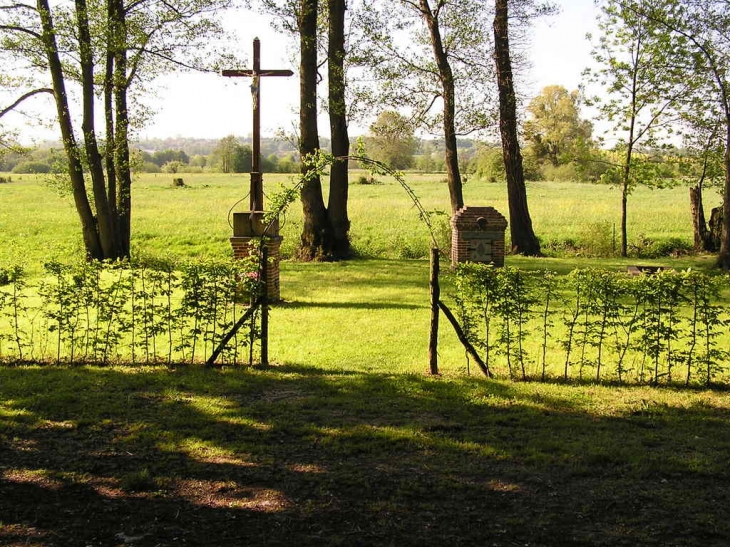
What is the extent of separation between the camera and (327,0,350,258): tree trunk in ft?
69.4

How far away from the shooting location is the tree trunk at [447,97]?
20.9 meters

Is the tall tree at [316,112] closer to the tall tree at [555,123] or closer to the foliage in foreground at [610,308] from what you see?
the foliage in foreground at [610,308]

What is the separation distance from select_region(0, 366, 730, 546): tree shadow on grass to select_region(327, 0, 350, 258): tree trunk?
13963 mm

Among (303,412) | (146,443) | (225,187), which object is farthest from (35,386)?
(225,187)

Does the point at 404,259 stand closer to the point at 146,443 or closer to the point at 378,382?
the point at 378,382

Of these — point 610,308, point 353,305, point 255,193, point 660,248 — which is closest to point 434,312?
point 610,308

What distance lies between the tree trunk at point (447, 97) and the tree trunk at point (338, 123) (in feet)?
8.15

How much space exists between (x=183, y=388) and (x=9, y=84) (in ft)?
46.9

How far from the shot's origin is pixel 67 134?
63.8ft

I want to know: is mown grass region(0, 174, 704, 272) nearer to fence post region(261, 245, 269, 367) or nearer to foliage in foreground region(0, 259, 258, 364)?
foliage in foreground region(0, 259, 258, 364)

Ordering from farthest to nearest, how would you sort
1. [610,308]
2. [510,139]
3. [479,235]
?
1. [510,139]
2. [479,235]
3. [610,308]

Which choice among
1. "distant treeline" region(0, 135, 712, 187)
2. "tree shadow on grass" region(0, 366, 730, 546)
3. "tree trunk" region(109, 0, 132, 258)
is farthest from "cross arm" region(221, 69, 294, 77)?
"tree shadow on grass" region(0, 366, 730, 546)

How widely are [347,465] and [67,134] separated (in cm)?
1673

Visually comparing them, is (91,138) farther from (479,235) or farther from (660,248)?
(660,248)
